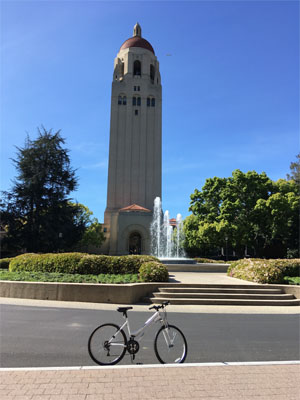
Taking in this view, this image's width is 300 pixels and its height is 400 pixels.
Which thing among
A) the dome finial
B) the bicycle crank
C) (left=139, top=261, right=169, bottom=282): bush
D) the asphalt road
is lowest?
the asphalt road

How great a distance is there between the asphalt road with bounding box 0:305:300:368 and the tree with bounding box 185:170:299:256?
77.3 ft

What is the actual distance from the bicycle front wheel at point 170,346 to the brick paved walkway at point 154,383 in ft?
1.65

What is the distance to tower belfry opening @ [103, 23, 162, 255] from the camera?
2032 inches

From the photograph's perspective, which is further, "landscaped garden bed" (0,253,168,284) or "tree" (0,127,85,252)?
"tree" (0,127,85,252)

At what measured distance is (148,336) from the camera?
23.8 ft

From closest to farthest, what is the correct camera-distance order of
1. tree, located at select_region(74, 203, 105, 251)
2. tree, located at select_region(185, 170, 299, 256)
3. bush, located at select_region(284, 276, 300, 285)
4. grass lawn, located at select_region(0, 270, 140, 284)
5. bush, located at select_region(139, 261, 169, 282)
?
grass lawn, located at select_region(0, 270, 140, 284) < bush, located at select_region(139, 261, 169, 282) < bush, located at select_region(284, 276, 300, 285) < tree, located at select_region(185, 170, 299, 256) < tree, located at select_region(74, 203, 105, 251)

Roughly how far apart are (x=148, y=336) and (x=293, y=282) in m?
10.9

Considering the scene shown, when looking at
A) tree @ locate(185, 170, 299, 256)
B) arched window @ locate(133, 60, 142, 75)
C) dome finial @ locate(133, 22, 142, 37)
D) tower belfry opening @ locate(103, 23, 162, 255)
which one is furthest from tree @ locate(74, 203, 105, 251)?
dome finial @ locate(133, 22, 142, 37)

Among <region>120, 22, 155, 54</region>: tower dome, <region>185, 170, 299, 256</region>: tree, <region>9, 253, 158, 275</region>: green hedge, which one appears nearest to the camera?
<region>9, 253, 158, 275</region>: green hedge

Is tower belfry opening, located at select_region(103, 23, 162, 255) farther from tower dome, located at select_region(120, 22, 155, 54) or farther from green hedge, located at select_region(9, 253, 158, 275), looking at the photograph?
green hedge, located at select_region(9, 253, 158, 275)

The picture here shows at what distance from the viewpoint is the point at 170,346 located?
547 centimetres

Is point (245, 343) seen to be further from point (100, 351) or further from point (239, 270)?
point (239, 270)

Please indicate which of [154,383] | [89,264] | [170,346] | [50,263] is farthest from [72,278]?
[154,383]

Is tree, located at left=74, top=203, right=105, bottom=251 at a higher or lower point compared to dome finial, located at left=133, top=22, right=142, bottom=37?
lower
